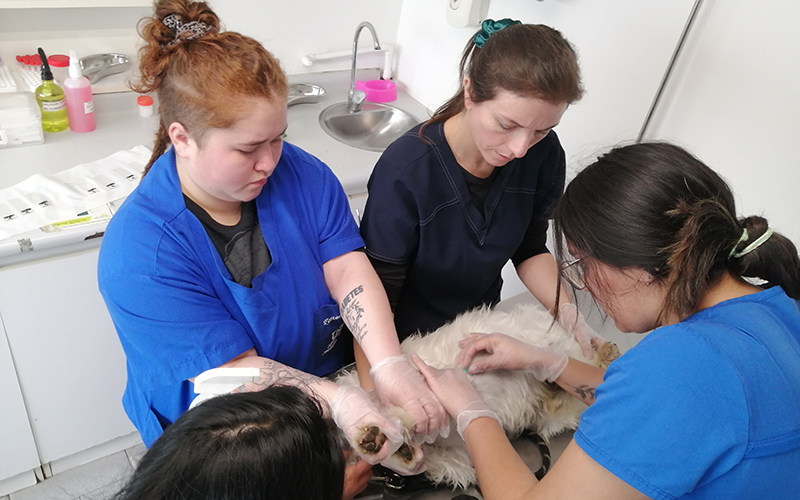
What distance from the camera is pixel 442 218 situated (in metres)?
1.37

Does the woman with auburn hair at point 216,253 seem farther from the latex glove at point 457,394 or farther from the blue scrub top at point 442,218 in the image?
the blue scrub top at point 442,218

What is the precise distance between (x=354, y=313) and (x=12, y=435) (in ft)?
4.18

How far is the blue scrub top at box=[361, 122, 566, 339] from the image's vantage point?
1318 mm

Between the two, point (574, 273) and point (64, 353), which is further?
point (64, 353)

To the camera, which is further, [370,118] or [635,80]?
[370,118]

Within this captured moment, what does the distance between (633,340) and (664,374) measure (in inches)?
52.3

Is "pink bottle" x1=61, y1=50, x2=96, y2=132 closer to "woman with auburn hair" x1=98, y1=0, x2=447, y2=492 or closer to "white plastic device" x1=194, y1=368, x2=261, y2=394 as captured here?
"woman with auburn hair" x1=98, y1=0, x2=447, y2=492

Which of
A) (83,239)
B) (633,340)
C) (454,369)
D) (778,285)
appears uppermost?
(778,285)

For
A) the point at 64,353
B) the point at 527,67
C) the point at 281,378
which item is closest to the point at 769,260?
the point at 527,67

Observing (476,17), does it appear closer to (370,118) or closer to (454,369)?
(370,118)

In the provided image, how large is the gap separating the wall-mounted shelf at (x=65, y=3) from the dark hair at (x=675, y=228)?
5.78 ft

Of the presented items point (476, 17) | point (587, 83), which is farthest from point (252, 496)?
point (476, 17)

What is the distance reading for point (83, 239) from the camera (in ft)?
5.04

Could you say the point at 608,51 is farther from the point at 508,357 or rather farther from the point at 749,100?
the point at 508,357
